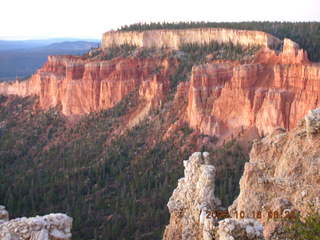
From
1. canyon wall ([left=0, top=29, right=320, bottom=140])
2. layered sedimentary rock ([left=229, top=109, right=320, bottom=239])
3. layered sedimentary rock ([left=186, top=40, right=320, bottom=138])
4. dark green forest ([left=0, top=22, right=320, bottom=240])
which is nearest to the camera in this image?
layered sedimentary rock ([left=229, top=109, right=320, bottom=239])

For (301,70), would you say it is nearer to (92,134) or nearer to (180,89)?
(180,89)

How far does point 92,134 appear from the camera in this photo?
165 feet

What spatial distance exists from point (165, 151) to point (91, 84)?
17447 millimetres

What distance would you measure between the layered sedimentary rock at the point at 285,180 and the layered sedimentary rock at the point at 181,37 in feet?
124

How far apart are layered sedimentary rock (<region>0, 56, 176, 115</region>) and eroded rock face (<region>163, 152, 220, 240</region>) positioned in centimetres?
3627

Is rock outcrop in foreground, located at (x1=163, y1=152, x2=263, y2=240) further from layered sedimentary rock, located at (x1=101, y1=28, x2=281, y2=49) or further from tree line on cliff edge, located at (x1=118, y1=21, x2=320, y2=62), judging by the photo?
layered sedimentary rock, located at (x1=101, y1=28, x2=281, y2=49)

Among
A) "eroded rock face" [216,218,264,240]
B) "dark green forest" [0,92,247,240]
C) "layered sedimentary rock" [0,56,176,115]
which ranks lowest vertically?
"dark green forest" [0,92,247,240]

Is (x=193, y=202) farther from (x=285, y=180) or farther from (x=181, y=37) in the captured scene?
(x=181, y=37)

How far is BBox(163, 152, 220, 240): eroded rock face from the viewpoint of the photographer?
1160cm

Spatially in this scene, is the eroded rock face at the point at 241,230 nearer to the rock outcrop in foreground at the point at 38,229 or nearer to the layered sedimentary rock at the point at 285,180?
the layered sedimentary rock at the point at 285,180

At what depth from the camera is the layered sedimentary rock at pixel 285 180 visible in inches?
412

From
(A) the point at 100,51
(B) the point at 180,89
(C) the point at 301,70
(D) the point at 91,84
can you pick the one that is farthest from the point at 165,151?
(A) the point at 100,51
